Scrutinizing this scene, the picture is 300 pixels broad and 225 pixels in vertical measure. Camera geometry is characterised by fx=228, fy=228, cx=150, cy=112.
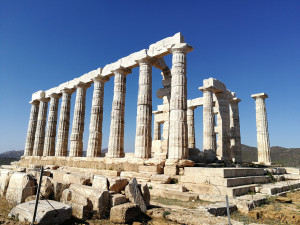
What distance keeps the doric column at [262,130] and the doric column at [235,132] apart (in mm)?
2003

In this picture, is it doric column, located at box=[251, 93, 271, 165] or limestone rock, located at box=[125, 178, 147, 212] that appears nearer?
limestone rock, located at box=[125, 178, 147, 212]

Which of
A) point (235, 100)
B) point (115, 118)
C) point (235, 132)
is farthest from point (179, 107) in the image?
point (235, 100)

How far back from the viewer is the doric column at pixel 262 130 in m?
23.5

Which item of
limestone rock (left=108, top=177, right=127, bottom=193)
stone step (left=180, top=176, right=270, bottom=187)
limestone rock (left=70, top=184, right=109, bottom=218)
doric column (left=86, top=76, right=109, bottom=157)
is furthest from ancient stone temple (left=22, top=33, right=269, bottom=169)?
limestone rock (left=70, top=184, right=109, bottom=218)

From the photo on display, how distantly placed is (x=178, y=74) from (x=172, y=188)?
6.95m

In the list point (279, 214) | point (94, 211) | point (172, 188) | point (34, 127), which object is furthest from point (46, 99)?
point (279, 214)

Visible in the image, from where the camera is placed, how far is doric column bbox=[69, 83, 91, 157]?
2134cm

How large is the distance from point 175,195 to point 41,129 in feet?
73.2

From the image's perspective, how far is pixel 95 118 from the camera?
65.8 feet

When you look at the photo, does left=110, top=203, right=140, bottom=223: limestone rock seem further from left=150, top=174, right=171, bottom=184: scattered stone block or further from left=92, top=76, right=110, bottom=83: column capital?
left=92, top=76, right=110, bottom=83: column capital

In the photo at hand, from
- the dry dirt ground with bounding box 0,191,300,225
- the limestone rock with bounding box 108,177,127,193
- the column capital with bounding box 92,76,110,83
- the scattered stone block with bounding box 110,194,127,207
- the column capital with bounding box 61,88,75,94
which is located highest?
the column capital with bounding box 92,76,110,83

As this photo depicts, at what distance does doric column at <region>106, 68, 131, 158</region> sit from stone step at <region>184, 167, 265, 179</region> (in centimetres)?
704

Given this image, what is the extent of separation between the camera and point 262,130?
79.2 ft

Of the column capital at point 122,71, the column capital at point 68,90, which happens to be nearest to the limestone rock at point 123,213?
the column capital at point 122,71
